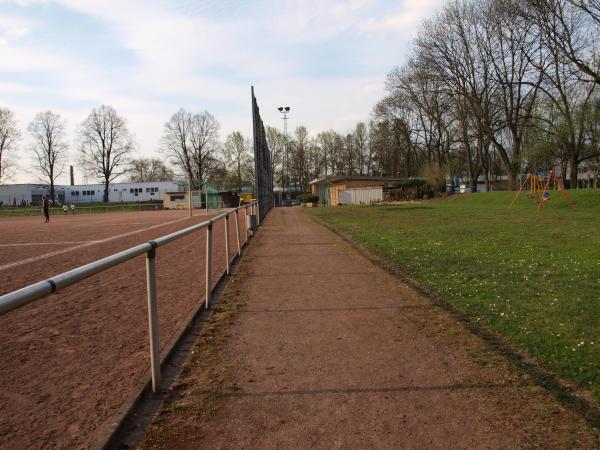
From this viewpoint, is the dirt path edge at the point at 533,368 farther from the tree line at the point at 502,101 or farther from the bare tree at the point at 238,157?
the bare tree at the point at 238,157

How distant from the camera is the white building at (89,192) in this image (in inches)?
3231

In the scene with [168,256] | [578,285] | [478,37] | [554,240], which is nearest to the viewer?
[578,285]

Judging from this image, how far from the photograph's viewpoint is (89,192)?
91.6 m

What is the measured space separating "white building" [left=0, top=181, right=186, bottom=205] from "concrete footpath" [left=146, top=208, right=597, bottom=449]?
77.8 meters

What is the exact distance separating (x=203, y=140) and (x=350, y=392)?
7691 cm

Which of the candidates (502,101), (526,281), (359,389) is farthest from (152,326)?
(502,101)

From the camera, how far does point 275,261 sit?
9.62m

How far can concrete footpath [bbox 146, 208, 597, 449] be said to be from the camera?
A: 8.72 ft

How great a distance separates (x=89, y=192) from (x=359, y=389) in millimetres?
97767

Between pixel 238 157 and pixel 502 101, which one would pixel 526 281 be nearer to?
pixel 502 101

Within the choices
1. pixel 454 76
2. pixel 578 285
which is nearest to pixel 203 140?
pixel 454 76

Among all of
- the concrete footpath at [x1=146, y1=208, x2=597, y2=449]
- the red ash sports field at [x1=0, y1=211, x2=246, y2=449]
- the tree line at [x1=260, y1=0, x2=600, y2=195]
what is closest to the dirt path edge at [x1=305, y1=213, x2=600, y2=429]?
the concrete footpath at [x1=146, y1=208, x2=597, y2=449]

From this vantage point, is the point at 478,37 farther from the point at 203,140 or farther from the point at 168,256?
the point at 203,140

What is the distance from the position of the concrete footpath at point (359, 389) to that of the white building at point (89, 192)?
7784 centimetres
